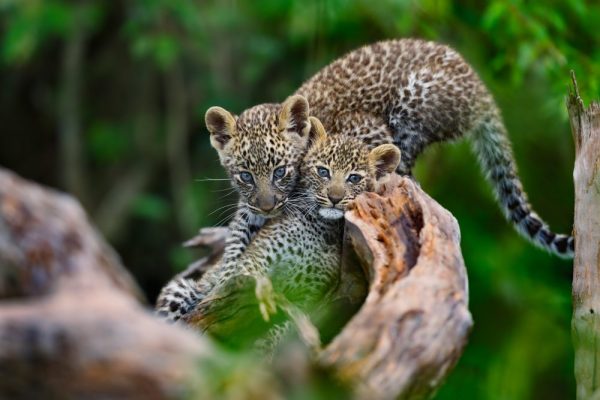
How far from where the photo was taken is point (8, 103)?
53.6ft

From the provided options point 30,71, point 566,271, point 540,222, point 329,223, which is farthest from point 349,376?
point 30,71

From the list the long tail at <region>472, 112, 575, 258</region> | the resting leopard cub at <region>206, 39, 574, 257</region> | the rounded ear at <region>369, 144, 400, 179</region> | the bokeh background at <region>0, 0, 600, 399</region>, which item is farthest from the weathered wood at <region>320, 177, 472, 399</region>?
the bokeh background at <region>0, 0, 600, 399</region>

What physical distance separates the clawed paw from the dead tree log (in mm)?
832

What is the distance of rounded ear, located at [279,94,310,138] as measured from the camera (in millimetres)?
7645

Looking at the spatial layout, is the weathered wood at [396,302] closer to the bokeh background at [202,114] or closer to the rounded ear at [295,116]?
the rounded ear at [295,116]

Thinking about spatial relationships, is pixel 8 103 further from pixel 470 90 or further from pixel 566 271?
pixel 470 90

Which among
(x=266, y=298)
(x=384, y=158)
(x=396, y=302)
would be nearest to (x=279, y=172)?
(x=384, y=158)

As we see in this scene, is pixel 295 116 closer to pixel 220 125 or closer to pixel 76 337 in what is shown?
pixel 220 125

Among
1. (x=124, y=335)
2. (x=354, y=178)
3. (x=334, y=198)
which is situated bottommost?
(x=334, y=198)

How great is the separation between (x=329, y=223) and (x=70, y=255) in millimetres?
3667

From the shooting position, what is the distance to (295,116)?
772cm

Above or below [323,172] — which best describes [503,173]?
below

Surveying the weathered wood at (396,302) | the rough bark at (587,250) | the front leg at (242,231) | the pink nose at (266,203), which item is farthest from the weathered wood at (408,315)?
the front leg at (242,231)

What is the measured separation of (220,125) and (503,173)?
237 cm
